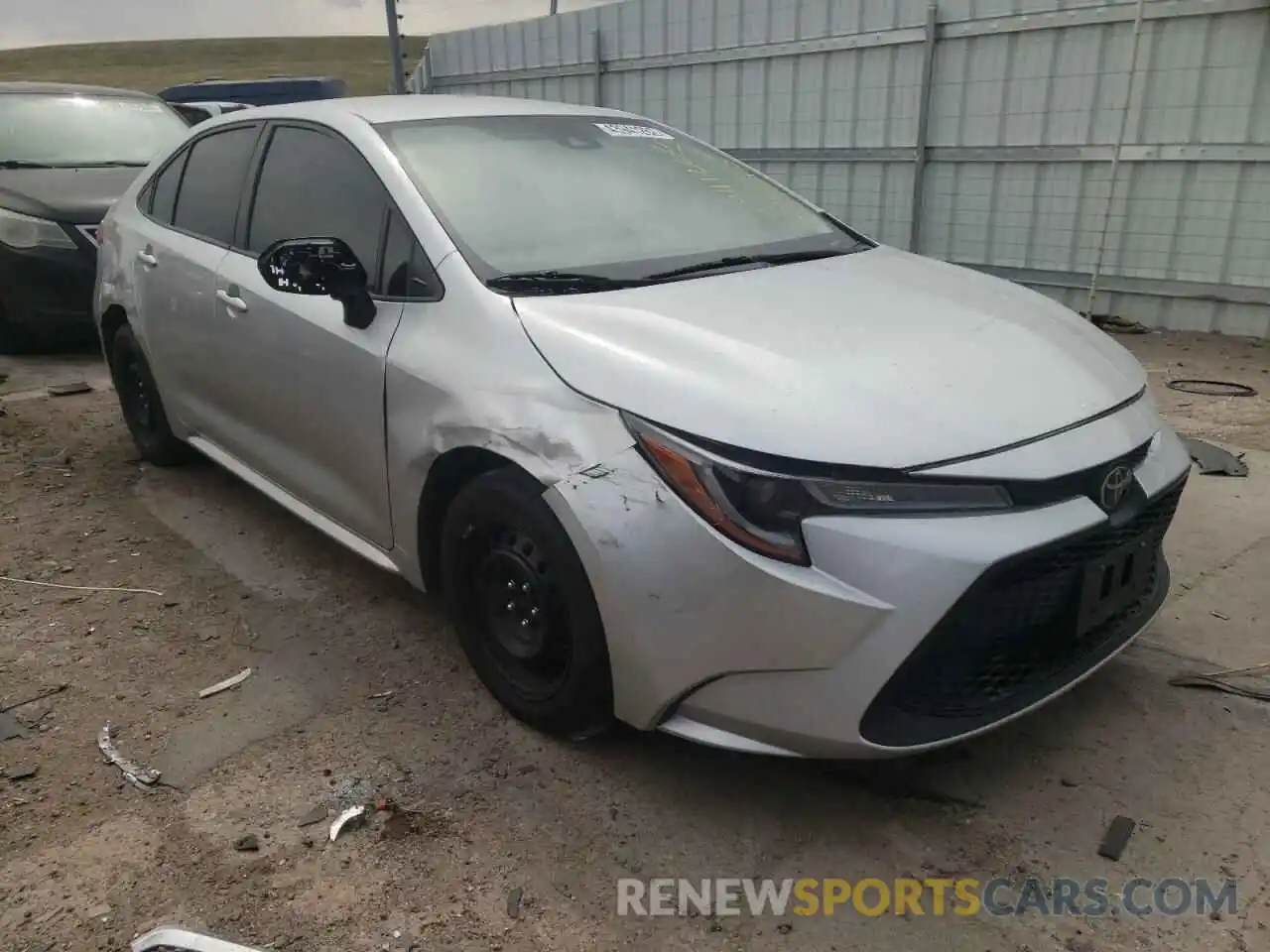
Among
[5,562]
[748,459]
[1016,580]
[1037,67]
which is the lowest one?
[5,562]

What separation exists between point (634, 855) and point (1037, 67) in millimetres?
6794

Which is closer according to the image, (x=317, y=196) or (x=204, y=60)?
(x=317, y=196)

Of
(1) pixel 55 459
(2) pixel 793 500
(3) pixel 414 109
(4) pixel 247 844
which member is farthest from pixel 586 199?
(1) pixel 55 459

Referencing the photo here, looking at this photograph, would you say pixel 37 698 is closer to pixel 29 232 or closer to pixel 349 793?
pixel 349 793

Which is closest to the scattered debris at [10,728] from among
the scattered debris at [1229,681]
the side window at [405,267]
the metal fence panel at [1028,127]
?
the side window at [405,267]

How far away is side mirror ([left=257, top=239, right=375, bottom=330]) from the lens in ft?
8.86

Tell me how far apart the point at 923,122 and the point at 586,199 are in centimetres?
572

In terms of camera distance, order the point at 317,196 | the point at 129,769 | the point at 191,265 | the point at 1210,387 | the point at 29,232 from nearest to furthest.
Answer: the point at 129,769, the point at 317,196, the point at 191,265, the point at 1210,387, the point at 29,232

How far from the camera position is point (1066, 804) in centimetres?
231

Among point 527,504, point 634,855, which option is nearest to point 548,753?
point 634,855

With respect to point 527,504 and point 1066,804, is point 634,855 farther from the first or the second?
point 1066,804

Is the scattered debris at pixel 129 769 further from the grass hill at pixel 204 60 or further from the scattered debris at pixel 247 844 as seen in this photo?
the grass hill at pixel 204 60

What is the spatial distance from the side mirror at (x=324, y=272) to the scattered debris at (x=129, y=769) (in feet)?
4.22

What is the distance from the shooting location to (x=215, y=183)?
376 centimetres
